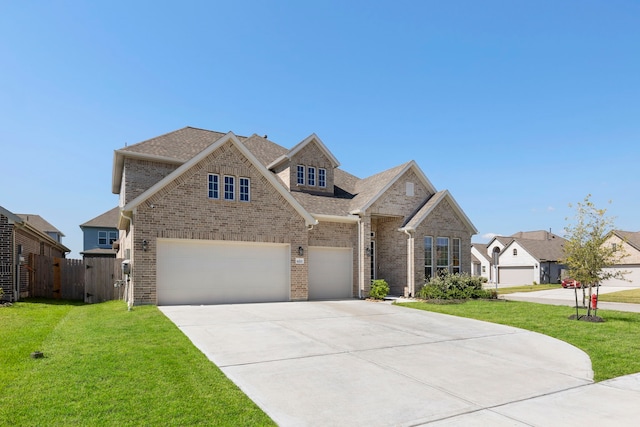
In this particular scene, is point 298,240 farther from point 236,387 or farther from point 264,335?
point 236,387

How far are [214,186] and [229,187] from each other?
0.62m

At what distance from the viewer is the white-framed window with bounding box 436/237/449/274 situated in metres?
20.9

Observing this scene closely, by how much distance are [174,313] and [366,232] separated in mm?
10011

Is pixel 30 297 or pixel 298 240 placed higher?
pixel 298 240

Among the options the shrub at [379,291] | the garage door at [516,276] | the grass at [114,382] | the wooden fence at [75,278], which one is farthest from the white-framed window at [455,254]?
the garage door at [516,276]

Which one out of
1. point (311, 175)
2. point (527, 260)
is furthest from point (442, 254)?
point (527, 260)

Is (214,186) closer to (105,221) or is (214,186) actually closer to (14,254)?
(14,254)

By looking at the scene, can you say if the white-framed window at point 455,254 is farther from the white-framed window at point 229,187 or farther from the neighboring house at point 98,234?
the neighboring house at point 98,234

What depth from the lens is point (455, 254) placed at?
71.0 ft

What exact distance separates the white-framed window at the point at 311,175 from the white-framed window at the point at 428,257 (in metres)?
6.47

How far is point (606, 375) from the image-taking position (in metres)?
6.73

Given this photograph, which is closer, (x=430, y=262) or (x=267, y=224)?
(x=267, y=224)

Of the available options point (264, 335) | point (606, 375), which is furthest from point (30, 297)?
point (606, 375)

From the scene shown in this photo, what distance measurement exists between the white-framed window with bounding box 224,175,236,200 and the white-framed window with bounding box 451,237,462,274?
11937 millimetres
